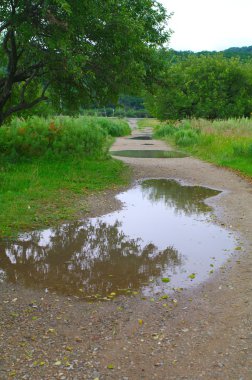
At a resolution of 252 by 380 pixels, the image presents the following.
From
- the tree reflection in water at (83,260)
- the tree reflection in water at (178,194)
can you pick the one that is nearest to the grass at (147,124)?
the tree reflection in water at (178,194)

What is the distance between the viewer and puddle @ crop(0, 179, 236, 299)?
5312mm

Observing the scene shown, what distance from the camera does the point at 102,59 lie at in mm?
10891

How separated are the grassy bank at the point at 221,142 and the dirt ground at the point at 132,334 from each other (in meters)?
9.65

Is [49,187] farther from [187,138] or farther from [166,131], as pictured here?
[166,131]

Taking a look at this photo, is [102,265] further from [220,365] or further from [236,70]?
[236,70]

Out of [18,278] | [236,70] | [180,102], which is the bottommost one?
[18,278]

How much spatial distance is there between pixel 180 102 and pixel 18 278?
2963 centimetres

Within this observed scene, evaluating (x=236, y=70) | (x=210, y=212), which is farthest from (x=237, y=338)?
(x=236, y=70)

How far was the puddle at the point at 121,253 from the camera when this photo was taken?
5.31 metres

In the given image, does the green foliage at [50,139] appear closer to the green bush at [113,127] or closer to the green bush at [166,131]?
the green bush at [166,131]

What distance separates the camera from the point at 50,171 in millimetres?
→ 12547

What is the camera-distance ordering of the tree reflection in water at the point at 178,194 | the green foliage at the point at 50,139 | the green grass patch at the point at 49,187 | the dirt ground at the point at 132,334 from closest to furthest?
the dirt ground at the point at 132,334 < the green grass patch at the point at 49,187 < the tree reflection in water at the point at 178,194 < the green foliage at the point at 50,139

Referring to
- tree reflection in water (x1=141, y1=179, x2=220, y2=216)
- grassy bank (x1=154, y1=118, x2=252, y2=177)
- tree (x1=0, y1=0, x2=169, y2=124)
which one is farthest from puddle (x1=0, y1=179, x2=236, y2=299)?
grassy bank (x1=154, y1=118, x2=252, y2=177)

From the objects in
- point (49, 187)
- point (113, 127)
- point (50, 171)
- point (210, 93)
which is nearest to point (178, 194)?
point (49, 187)
